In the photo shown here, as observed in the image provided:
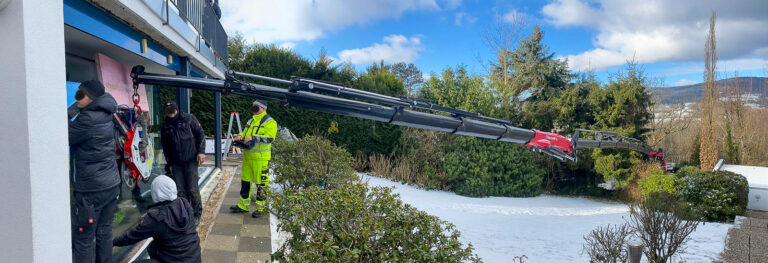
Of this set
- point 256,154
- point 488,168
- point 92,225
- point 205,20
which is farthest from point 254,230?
point 488,168

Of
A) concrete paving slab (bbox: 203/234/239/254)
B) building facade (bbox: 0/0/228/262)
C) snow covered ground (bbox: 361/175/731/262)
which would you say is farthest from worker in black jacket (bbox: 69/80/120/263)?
snow covered ground (bbox: 361/175/731/262)

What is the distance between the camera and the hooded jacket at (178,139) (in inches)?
185

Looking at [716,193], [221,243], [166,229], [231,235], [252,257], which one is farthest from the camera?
[716,193]

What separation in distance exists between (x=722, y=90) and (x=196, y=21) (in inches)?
839

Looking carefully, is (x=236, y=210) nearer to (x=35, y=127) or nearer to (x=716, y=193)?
(x=35, y=127)

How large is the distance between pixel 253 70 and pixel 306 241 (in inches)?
460

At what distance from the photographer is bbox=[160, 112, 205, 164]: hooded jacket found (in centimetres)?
470

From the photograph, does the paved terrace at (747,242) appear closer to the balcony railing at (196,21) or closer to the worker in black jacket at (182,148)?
the worker in black jacket at (182,148)

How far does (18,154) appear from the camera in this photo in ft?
5.94

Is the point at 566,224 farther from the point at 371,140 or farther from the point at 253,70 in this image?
the point at 253,70

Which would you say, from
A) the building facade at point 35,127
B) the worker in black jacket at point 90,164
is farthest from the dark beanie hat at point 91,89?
the building facade at point 35,127

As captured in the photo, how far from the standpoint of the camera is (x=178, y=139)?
4.70 metres

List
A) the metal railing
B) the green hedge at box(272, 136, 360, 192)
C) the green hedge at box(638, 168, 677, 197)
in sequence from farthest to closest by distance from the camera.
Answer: the green hedge at box(638, 168, 677, 197), the green hedge at box(272, 136, 360, 192), the metal railing

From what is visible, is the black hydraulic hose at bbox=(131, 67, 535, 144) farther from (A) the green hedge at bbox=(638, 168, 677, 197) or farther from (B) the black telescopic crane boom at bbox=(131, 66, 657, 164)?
(A) the green hedge at bbox=(638, 168, 677, 197)
